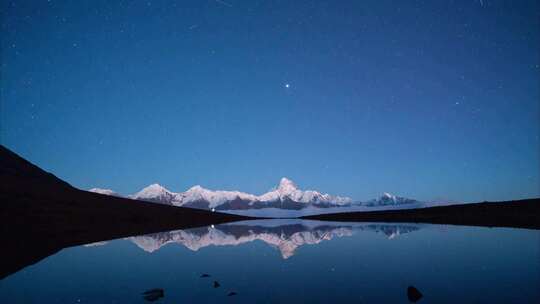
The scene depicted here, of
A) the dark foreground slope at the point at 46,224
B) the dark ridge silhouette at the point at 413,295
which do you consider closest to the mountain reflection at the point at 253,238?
the dark foreground slope at the point at 46,224

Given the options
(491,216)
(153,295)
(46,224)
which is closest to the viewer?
(153,295)

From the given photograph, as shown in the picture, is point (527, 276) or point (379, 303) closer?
point (379, 303)

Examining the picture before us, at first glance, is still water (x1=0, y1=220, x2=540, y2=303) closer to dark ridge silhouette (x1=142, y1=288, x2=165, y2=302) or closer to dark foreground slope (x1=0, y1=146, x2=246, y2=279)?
dark ridge silhouette (x1=142, y1=288, x2=165, y2=302)

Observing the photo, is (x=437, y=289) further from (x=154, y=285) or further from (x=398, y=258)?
(x=154, y=285)

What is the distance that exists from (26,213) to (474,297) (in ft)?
307

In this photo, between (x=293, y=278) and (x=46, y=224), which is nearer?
(x=293, y=278)

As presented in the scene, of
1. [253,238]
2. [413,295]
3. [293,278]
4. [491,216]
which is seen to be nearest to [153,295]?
[293,278]

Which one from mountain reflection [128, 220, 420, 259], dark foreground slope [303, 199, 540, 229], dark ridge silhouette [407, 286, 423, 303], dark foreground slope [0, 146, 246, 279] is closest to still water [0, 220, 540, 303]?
dark ridge silhouette [407, 286, 423, 303]

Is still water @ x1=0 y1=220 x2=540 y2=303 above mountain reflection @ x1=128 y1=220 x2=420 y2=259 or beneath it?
above

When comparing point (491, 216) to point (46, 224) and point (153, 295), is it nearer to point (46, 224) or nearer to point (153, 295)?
point (153, 295)

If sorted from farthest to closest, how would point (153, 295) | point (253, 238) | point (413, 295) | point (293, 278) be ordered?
point (253, 238) < point (293, 278) < point (153, 295) < point (413, 295)

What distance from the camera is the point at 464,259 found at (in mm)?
22031

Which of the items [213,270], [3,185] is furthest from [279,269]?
[3,185]

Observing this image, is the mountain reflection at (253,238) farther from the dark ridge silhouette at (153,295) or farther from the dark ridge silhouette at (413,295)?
the dark ridge silhouette at (413,295)
